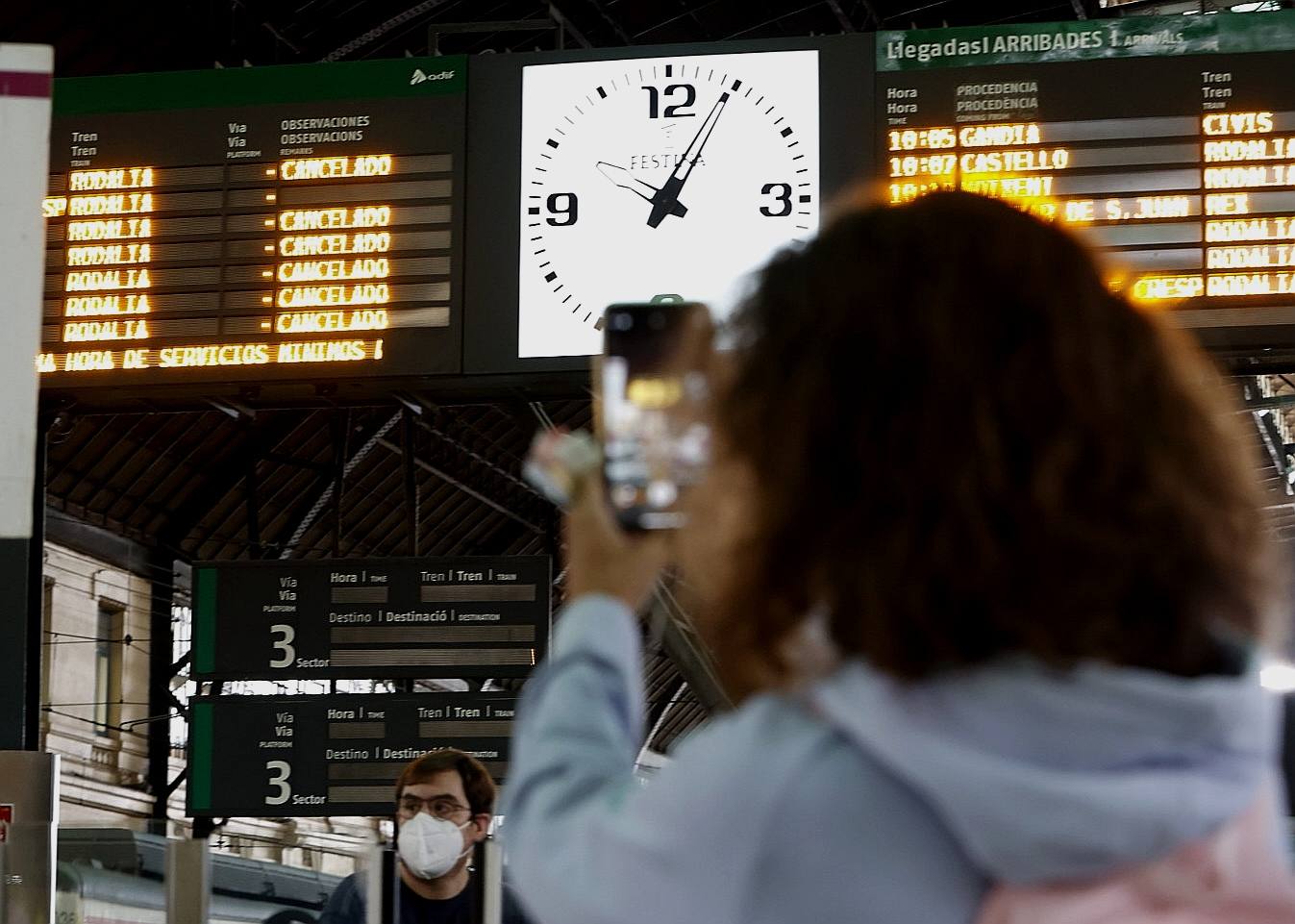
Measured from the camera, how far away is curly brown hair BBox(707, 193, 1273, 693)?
1.33 metres

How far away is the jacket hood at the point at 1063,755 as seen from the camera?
130 cm

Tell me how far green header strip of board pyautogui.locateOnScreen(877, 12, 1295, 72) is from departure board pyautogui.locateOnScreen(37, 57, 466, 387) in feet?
6.09

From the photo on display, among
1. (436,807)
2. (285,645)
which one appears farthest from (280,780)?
(436,807)

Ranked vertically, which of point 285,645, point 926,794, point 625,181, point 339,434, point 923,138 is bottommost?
point 285,645

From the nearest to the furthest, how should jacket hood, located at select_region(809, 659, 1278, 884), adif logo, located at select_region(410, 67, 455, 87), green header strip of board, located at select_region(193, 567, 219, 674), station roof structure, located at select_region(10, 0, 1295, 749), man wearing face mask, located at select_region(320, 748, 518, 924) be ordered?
jacket hood, located at select_region(809, 659, 1278, 884), man wearing face mask, located at select_region(320, 748, 518, 924), adif logo, located at select_region(410, 67, 455, 87), green header strip of board, located at select_region(193, 567, 219, 674), station roof structure, located at select_region(10, 0, 1295, 749)

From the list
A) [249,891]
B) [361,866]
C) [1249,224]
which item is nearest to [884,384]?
[361,866]

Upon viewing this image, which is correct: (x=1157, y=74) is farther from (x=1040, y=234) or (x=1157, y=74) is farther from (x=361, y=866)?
(x=1040, y=234)

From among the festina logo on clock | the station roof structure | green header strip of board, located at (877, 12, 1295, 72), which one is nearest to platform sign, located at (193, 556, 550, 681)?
the festina logo on clock

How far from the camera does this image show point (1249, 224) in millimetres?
8141

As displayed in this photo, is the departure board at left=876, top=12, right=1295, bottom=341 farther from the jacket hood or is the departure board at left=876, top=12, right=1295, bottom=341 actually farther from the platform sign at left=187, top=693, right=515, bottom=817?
the jacket hood

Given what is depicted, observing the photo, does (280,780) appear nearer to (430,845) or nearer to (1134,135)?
(430,845)

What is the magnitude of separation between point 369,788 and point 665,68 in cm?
368

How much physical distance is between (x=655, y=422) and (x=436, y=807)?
4560 millimetres

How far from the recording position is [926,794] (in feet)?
4.37
